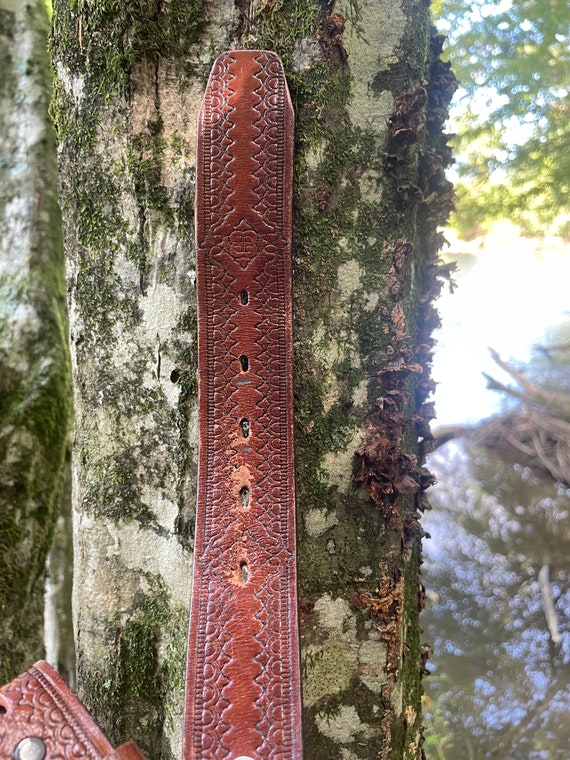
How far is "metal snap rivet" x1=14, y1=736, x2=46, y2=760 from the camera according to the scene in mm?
653

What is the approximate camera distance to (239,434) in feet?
2.32

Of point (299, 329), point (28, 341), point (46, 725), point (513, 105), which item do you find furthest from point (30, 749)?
point (513, 105)

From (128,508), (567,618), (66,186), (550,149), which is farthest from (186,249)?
(550,149)

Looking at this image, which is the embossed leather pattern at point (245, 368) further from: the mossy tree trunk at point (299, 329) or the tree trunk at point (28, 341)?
the tree trunk at point (28, 341)

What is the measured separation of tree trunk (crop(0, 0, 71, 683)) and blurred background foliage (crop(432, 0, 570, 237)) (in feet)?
6.43

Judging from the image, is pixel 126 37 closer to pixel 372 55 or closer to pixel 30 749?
pixel 372 55

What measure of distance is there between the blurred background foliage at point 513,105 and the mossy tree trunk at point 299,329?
7.91 feet

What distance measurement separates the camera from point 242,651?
25.8 inches

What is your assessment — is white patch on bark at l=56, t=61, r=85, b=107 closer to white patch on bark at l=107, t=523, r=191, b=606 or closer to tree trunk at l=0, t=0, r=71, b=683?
white patch on bark at l=107, t=523, r=191, b=606

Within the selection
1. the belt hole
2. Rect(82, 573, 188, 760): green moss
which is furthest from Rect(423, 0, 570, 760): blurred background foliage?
the belt hole

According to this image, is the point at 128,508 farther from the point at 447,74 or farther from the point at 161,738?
the point at 447,74

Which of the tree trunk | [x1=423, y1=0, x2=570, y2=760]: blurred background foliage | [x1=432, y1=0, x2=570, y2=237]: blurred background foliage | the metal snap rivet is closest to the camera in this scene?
the metal snap rivet

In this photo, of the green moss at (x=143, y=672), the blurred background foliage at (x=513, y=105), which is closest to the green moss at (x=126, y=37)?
the green moss at (x=143, y=672)

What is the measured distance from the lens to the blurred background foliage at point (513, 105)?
2855 millimetres
